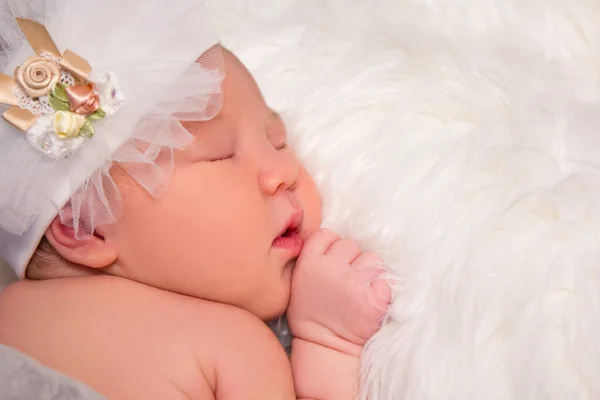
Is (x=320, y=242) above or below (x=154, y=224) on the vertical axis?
below

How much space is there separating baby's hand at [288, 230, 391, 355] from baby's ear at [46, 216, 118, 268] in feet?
0.96

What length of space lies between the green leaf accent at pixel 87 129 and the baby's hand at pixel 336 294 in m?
Answer: 0.38

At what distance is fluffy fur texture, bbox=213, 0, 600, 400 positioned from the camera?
3.23 ft

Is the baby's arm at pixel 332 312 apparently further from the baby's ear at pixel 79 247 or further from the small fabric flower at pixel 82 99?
the small fabric flower at pixel 82 99

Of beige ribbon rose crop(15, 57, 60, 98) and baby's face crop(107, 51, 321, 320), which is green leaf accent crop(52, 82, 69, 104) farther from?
baby's face crop(107, 51, 321, 320)

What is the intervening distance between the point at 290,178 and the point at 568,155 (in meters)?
0.42

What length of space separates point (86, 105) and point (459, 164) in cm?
55

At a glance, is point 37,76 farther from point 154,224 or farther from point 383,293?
point 383,293

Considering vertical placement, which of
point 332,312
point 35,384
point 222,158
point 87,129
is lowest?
point 332,312

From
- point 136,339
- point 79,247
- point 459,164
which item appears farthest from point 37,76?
point 459,164

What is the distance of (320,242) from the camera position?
45.8 inches

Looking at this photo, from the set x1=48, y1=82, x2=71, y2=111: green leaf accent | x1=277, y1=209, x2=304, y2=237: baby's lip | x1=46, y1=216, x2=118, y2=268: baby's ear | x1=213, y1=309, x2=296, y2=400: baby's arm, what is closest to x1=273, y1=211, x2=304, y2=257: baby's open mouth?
x1=277, y1=209, x2=304, y2=237: baby's lip

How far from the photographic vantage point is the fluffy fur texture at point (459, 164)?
99cm

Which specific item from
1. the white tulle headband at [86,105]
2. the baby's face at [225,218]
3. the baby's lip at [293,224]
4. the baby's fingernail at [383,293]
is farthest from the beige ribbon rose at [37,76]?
the baby's fingernail at [383,293]
